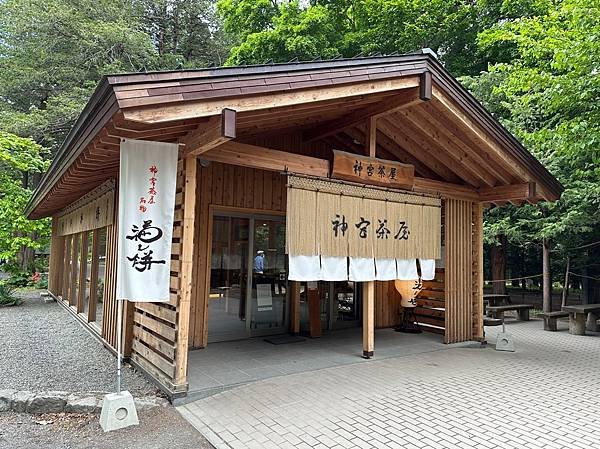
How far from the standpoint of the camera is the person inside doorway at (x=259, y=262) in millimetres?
7059

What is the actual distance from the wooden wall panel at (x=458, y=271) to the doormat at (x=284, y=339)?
266cm

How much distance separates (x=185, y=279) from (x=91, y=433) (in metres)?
1.60

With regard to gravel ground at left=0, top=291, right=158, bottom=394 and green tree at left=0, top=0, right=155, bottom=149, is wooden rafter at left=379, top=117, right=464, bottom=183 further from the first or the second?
green tree at left=0, top=0, right=155, bottom=149

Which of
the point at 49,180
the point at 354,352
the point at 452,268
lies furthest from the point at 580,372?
the point at 49,180

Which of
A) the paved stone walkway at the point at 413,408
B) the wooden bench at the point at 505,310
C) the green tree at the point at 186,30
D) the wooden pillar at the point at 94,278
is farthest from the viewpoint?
the green tree at the point at 186,30

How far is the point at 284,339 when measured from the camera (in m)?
7.03

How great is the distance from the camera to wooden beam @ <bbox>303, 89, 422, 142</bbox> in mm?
5469

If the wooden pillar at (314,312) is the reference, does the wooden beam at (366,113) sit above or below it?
above

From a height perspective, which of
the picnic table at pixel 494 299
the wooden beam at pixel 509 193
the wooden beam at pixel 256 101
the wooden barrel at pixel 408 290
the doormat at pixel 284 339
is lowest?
the doormat at pixel 284 339

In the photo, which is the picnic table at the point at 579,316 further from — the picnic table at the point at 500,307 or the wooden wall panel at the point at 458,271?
the wooden wall panel at the point at 458,271

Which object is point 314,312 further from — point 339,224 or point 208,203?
point 208,203

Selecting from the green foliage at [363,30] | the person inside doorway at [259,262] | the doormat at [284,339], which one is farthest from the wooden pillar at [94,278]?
the green foliage at [363,30]

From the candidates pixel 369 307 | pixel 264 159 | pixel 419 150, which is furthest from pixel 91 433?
pixel 419 150

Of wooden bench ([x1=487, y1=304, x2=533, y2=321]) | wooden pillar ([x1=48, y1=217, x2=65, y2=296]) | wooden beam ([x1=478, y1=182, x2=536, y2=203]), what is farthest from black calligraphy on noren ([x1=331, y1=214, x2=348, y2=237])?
wooden pillar ([x1=48, y1=217, x2=65, y2=296])
